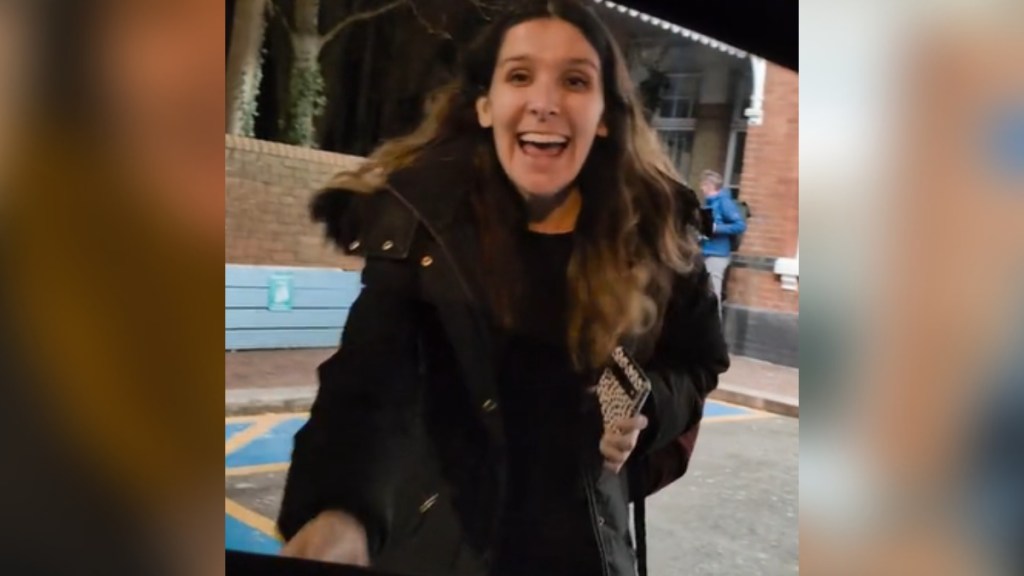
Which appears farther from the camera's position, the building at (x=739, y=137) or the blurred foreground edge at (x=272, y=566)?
the blurred foreground edge at (x=272, y=566)

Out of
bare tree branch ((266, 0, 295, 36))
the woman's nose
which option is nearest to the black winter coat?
the woman's nose

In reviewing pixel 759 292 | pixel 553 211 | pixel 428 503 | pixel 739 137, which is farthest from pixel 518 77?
pixel 428 503

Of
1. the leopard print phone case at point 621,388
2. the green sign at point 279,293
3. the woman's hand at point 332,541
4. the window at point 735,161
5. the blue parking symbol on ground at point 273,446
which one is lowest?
the woman's hand at point 332,541

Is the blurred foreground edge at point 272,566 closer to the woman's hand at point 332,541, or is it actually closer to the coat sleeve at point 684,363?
the woman's hand at point 332,541

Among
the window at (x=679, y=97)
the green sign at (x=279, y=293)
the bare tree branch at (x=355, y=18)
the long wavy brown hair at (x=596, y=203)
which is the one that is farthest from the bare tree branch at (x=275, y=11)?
the window at (x=679, y=97)

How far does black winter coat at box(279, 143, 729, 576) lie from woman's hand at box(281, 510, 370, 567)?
1 centimetres

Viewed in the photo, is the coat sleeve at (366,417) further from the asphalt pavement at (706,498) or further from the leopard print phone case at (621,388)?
the leopard print phone case at (621,388)

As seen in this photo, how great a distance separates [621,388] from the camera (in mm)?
953

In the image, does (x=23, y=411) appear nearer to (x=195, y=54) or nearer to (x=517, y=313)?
(x=195, y=54)

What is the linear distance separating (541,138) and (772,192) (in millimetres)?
270

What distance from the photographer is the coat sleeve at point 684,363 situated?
37.0 inches

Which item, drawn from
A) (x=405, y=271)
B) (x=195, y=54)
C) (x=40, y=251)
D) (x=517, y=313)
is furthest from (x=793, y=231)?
(x=40, y=251)

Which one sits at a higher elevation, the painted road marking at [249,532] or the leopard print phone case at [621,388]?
the leopard print phone case at [621,388]

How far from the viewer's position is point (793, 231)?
84 centimetres
